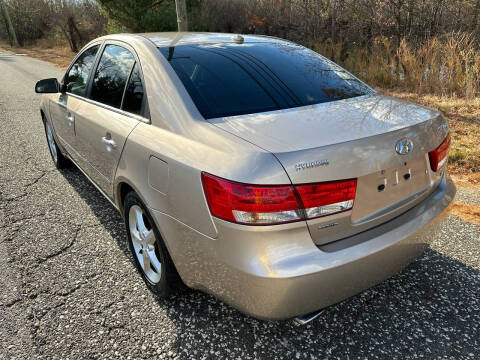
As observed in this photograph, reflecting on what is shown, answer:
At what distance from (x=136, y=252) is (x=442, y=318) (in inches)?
79.2

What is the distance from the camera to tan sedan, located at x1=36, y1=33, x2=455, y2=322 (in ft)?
5.20

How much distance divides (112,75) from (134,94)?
1.83ft

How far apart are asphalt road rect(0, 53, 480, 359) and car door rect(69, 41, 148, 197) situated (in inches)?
26.2

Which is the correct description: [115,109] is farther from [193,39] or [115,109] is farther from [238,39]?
[238,39]

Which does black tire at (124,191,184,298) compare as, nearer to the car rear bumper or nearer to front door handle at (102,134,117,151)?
the car rear bumper

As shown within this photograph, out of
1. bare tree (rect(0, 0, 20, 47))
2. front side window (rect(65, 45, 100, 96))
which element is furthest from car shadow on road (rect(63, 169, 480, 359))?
bare tree (rect(0, 0, 20, 47))

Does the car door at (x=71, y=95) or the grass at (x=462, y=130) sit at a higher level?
the car door at (x=71, y=95)

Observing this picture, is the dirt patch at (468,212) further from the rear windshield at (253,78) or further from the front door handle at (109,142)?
the front door handle at (109,142)

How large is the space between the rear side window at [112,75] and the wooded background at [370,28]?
6193 mm

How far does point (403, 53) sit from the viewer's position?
7906mm

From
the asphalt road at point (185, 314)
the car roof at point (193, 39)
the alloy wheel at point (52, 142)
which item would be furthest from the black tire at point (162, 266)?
the alloy wheel at point (52, 142)

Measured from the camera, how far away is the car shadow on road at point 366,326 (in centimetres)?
202

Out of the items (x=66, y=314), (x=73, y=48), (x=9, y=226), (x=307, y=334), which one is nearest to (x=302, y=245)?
(x=307, y=334)

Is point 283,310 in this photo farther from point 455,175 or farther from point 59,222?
point 455,175
